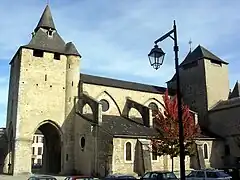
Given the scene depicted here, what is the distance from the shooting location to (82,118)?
33188 millimetres

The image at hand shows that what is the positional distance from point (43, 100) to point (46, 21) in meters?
10.9

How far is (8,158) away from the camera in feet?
110

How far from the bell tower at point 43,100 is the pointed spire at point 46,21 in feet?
4.36

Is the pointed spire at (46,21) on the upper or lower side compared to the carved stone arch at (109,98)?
upper

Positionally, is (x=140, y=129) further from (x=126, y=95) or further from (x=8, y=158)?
(x=8, y=158)

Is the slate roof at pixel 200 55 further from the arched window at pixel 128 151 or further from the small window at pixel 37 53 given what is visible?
the small window at pixel 37 53

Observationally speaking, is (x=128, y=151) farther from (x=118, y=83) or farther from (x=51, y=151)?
(x=118, y=83)

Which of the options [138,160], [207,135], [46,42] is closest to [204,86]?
[207,135]

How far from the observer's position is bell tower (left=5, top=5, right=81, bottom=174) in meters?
32.2

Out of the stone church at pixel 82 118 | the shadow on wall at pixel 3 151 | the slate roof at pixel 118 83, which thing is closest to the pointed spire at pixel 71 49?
the stone church at pixel 82 118

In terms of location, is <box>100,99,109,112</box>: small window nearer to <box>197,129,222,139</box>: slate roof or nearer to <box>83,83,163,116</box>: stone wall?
<box>83,83,163,116</box>: stone wall

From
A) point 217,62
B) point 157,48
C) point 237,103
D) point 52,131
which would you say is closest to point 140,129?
point 52,131

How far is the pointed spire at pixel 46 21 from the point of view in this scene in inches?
1521

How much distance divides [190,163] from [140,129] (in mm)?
7224
